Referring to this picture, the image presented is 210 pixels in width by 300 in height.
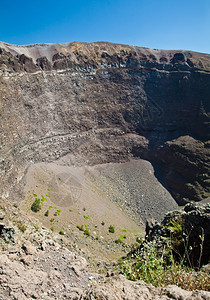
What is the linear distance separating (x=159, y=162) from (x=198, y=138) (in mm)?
9331

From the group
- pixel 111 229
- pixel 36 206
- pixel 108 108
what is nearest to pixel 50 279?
pixel 36 206

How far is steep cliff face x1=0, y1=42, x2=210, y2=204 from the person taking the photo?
1342 inches

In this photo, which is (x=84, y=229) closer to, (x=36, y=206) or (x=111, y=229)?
(x=111, y=229)

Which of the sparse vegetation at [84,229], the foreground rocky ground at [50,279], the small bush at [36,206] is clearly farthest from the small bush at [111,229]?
the foreground rocky ground at [50,279]

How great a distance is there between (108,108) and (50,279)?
41298mm

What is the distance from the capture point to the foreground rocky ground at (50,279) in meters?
4.33

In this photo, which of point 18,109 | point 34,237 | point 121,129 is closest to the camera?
point 34,237

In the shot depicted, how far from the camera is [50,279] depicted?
7039mm

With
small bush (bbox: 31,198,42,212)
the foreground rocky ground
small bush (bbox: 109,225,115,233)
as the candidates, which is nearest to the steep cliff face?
small bush (bbox: 31,198,42,212)

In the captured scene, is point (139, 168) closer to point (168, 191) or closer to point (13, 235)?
point (168, 191)

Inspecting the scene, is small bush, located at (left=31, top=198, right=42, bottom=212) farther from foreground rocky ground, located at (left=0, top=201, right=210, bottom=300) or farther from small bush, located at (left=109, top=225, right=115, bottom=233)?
foreground rocky ground, located at (left=0, top=201, right=210, bottom=300)

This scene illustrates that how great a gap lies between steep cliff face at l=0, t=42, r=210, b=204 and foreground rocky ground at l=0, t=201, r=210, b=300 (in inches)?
783

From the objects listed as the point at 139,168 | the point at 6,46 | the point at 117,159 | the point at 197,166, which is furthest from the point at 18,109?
the point at 197,166

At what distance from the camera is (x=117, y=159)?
139 ft
